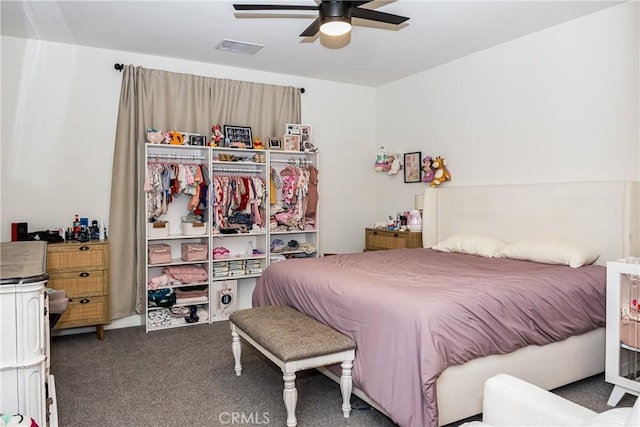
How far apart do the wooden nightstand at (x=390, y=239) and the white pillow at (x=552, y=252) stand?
118 cm

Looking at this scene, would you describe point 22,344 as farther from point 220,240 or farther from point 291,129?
point 291,129

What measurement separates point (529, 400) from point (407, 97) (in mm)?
4326

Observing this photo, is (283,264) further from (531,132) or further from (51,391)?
(531,132)

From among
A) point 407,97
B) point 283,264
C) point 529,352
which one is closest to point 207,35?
point 283,264

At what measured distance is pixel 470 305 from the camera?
2311 millimetres

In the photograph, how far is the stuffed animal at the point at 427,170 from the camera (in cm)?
491

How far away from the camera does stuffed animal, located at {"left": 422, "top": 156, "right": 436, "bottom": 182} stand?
491 cm

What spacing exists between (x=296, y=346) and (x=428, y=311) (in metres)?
0.70

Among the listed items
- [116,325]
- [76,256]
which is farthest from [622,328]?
[116,325]

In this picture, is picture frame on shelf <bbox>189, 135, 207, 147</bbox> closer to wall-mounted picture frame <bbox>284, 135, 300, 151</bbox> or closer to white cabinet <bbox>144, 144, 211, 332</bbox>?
white cabinet <bbox>144, 144, 211, 332</bbox>

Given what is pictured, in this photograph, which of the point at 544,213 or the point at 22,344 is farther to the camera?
the point at 544,213

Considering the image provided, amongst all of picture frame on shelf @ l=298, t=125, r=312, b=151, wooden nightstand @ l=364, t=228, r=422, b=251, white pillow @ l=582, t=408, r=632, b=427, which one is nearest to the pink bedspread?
white pillow @ l=582, t=408, r=632, b=427

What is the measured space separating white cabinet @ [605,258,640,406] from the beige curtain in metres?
3.79

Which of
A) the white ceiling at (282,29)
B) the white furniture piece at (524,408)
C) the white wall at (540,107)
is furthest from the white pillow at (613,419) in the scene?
the white ceiling at (282,29)
